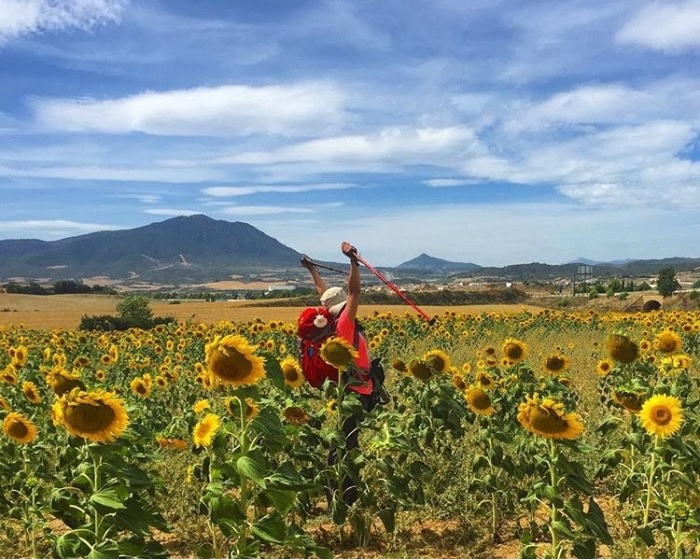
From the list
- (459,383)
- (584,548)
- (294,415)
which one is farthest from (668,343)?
(294,415)

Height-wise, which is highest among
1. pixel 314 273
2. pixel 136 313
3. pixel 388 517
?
pixel 314 273

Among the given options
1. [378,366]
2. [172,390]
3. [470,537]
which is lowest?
[470,537]

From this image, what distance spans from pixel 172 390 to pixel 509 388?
4.06 meters

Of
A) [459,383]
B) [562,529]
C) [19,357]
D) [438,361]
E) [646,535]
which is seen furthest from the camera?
[19,357]

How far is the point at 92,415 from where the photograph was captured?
9.52ft

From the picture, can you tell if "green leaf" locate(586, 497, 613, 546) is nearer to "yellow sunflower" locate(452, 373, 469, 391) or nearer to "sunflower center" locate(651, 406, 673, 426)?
"sunflower center" locate(651, 406, 673, 426)

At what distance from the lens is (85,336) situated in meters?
14.6

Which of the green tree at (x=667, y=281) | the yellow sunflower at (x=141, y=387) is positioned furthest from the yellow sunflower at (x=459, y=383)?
the green tree at (x=667, y=281)

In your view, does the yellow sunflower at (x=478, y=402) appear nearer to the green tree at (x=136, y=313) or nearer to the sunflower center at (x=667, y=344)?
the sunflower center at (x=667, y=344)

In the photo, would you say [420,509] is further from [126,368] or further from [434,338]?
[434,338]

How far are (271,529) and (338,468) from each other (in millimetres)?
1687

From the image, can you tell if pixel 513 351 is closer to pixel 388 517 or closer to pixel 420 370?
pixel 420 370

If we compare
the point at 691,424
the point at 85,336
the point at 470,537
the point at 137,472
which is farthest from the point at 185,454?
the point at 85,336

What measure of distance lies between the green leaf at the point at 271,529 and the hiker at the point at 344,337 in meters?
2.12
